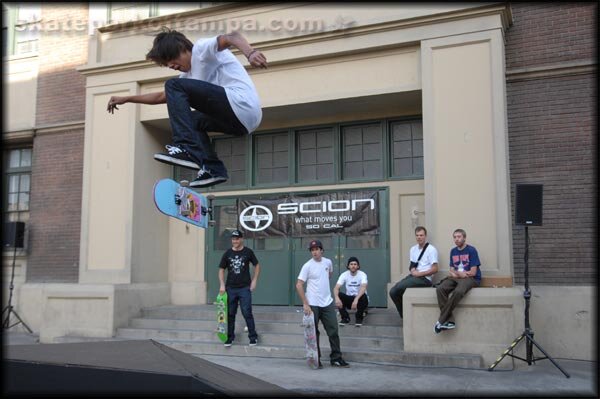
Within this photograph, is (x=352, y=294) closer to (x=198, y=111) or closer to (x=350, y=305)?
(x=350, y=305)

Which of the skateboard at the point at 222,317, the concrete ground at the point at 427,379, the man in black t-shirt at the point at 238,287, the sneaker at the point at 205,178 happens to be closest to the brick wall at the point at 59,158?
the skateboard at the point at 222,317

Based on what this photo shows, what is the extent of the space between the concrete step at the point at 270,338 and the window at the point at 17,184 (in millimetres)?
4627

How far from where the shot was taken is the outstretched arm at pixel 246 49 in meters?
3.94

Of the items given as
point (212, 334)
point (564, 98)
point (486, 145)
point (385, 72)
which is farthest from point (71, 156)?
point (564, 98)

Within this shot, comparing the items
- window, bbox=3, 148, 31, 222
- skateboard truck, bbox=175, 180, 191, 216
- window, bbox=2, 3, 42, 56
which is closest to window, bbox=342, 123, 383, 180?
skateboard truck, bbox=175, 180, 191, 216

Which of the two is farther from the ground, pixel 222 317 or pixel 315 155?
pixel 315 155

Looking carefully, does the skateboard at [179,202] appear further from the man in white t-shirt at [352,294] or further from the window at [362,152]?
the window at [362,152]

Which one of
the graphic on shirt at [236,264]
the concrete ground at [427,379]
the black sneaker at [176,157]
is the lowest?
the concrete ground at [427,379]

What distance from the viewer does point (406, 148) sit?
11273mm

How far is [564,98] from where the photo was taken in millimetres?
9633

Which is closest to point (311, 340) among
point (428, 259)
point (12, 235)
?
point (428, 259)

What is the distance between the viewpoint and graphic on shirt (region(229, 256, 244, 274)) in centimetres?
962

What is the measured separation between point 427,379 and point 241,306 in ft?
10.9

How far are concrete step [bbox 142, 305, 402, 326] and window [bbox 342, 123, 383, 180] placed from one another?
267 centimetres
